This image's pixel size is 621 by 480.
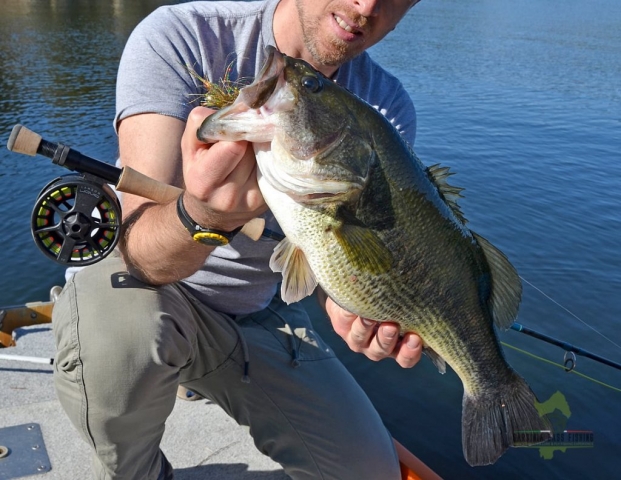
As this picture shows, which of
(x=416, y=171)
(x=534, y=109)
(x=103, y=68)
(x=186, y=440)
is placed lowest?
(x=103, y=68)

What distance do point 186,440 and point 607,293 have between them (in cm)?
623

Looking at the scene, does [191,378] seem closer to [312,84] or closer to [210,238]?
[210,238]

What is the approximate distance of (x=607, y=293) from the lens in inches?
305

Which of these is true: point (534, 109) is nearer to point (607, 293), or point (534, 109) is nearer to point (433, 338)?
point (607, 293)

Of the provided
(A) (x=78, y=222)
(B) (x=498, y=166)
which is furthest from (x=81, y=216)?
(B) (x=498, y=166)

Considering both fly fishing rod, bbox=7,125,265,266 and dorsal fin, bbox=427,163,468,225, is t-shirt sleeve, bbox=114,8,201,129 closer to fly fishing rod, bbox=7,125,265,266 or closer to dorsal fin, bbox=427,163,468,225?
fly fishing rod, bbox=7,125,265,266

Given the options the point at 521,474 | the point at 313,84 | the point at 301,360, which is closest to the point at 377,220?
the point at 313,84

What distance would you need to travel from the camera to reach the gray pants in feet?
7.79

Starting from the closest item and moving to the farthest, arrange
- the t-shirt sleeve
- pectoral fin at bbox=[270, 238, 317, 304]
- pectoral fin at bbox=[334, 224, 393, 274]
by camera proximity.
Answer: pectoral fin at bbox=[334, 224, 393, 274] → pectoral fin at bbox=[270, 238, 317, 304] → the t-shirt sleeve

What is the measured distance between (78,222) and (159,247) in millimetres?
→ 441

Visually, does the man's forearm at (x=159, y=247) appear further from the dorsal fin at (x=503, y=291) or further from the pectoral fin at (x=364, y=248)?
the dorsal fin at (x=503, y=291)

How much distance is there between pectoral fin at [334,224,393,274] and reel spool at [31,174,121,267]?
1046mm

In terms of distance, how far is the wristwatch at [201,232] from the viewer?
2.14m

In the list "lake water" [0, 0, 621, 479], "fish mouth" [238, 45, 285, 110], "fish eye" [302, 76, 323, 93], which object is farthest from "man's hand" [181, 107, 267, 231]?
"lake water" [0, 0, 621, 479]
